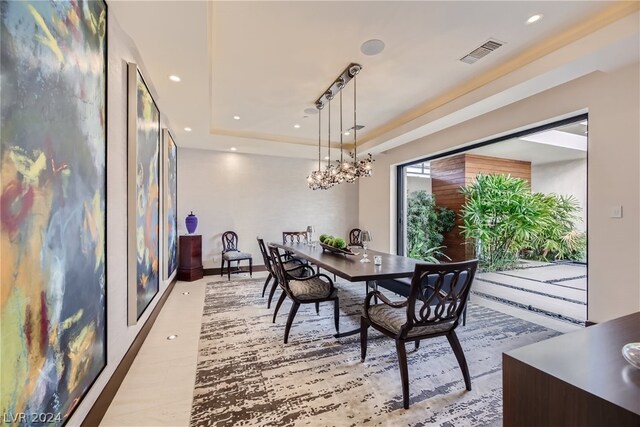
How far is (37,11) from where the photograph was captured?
1.10m

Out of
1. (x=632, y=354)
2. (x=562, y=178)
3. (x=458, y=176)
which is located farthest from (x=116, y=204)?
(x=562, y=178)

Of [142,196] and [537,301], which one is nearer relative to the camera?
[142,196]

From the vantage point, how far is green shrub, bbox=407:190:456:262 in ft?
→ 21.3

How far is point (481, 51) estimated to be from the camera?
2.83 metres

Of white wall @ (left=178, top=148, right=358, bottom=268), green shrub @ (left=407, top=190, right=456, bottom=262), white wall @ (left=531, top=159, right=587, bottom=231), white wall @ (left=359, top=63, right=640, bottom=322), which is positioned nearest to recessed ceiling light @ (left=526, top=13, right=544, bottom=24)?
white wall @ (left=359, top=63, right=640, bottom=322)

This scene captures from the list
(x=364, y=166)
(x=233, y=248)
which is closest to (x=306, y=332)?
(x=364, y=166)

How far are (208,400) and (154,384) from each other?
0.51 meters

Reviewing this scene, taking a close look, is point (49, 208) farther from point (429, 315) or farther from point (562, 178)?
point (562, 178)

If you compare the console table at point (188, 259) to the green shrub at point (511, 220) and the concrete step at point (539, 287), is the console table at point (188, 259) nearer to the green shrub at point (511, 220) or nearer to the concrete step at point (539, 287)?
the concrete step at point (539, 287)

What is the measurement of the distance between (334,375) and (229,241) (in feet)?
14.5

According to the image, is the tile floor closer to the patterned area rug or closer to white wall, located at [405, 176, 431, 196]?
the patterned area rug

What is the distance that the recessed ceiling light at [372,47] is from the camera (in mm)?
2642

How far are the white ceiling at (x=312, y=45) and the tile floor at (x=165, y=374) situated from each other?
2.69 m

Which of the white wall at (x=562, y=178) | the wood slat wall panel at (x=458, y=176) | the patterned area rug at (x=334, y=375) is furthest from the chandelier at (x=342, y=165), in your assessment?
the white wall at (x=562, y=178)
